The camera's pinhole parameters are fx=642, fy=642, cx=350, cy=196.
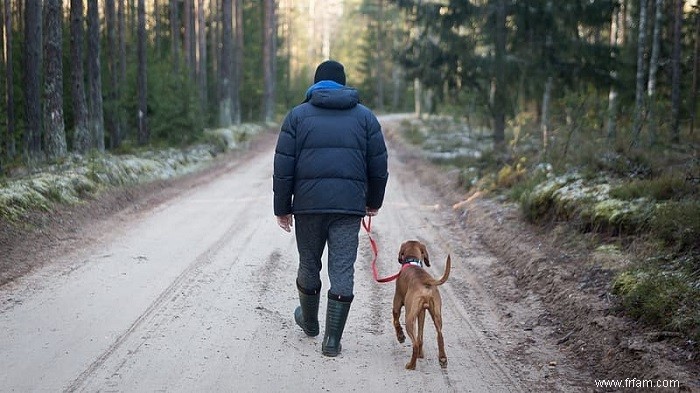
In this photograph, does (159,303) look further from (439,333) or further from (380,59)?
(380,59)

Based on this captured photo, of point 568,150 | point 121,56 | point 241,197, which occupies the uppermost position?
point 121,56

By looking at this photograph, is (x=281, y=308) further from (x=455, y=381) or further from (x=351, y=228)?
(x=455, y=381)

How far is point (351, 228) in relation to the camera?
497 cm

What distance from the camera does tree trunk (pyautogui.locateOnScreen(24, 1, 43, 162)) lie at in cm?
1595

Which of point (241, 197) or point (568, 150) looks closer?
point (568, 150)

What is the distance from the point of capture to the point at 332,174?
4785 mm

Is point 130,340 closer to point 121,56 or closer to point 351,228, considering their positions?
point 351,228

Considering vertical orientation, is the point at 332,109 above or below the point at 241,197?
above

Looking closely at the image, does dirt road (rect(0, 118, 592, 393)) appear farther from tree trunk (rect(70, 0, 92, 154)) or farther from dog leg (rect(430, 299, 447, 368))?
tree trunk (rect(70, 0, 92, 154))

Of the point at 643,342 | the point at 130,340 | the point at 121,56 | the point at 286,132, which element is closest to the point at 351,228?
the point at 286,132

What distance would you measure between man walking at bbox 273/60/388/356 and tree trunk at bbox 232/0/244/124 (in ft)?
99.2

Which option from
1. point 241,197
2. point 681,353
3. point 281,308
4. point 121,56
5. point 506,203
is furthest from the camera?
point 121,56

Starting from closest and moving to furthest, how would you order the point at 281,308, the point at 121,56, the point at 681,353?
the point at 681,353 → the point at 281,308 → the point at 121,56

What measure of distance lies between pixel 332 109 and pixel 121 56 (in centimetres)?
2020
